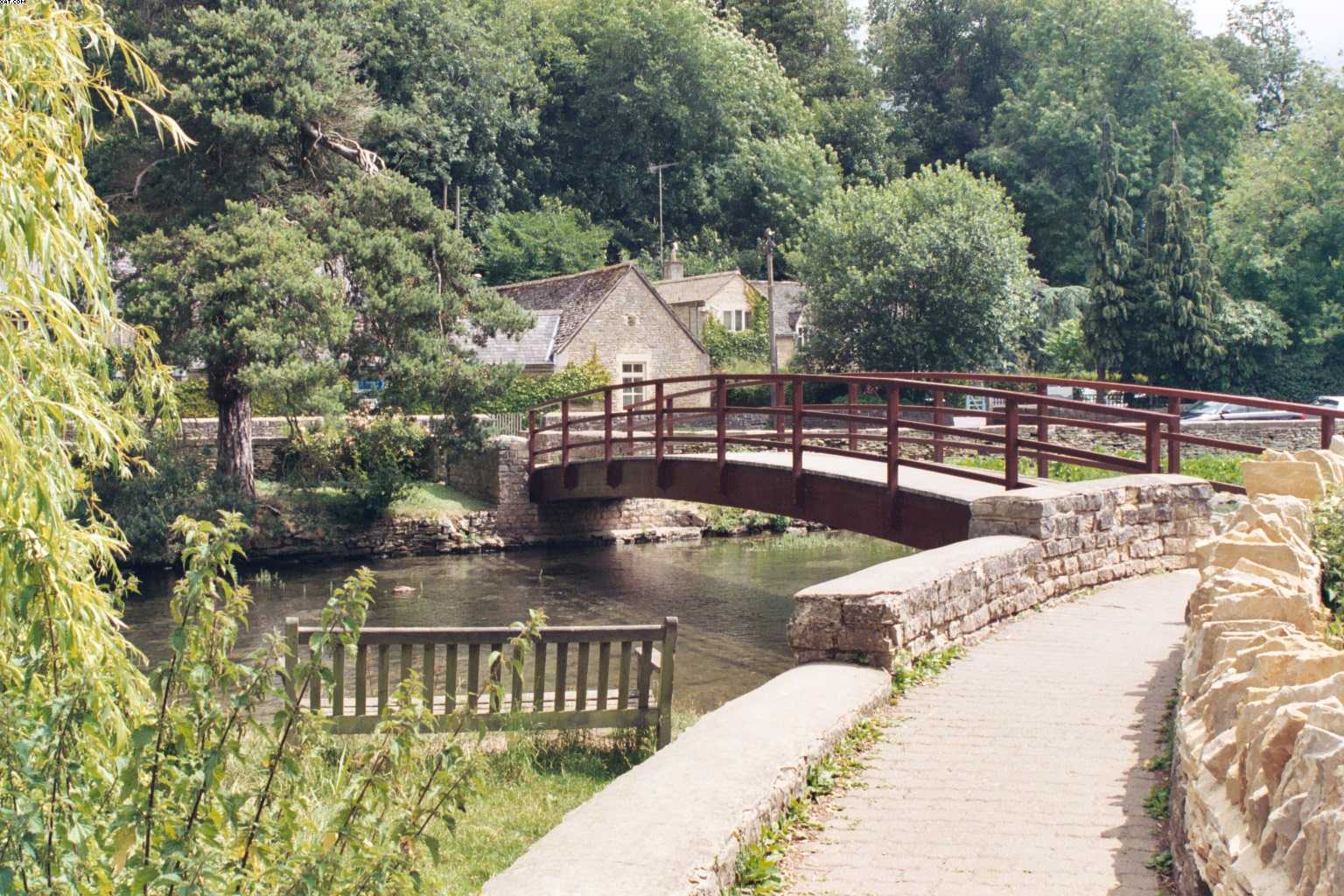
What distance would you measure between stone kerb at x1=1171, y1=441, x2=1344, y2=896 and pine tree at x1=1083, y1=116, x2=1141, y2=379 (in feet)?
118

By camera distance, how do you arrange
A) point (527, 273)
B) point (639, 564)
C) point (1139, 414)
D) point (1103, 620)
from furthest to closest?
point (527, 273) → point (639, 564) → point (1139, 414) → point (1103, 620)

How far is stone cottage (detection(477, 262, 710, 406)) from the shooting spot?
36.8 meters

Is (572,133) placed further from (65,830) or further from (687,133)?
(65,830)

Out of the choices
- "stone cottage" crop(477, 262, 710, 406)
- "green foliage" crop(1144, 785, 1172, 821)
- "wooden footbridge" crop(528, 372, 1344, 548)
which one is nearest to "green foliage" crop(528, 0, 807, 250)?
"stone cottage" crop(477, 262, 710, 406)

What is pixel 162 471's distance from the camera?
23.4 m

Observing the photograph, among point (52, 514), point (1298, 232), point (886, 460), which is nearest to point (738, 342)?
point (1298, 232)

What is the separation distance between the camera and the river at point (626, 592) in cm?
1518

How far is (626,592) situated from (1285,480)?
1249 centimetres

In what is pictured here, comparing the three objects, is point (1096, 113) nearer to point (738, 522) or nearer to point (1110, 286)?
point (1110, 286)

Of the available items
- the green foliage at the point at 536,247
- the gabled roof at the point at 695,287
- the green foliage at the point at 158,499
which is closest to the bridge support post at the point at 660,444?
the green foliage at the point at 158,499

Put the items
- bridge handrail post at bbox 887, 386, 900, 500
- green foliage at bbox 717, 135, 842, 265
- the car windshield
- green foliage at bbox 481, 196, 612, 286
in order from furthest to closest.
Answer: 1. green foliage at bbox 717, 135, 842, 265
2. green foliage at bbox 481, 196, 612, 286
3. the car windshield
4. bridge handrail post at bbox 887, 386, 900, 500

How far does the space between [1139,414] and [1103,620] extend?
3273 millimetres

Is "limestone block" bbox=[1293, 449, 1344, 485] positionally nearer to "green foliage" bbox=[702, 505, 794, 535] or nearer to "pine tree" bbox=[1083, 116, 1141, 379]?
"green foliage" bbox=[702, 505, 794, 535]

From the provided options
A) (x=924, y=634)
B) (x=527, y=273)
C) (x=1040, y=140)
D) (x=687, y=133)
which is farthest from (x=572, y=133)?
(x=924, y=634)
